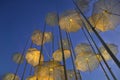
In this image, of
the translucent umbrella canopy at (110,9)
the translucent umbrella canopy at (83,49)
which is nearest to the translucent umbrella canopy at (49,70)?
the translucent umbrella canopy at (83,49)

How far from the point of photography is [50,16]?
704 cm

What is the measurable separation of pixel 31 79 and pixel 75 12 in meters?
2.38

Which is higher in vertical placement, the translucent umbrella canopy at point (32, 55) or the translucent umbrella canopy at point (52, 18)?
the translucent umbrella canopy at point (52, 18)

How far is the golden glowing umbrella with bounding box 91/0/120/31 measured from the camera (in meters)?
5.50

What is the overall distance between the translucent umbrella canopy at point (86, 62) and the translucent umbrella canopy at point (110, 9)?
1.45 metres

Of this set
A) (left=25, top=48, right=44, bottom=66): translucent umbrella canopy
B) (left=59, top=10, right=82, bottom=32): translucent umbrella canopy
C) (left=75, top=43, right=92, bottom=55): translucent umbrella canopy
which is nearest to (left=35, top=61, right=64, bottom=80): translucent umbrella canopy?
(left=75, top=43, right=92, bottom=55): translucent umbrella canopy

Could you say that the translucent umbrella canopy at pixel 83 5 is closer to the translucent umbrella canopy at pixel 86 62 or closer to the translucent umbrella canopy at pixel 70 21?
the translucent umbrella canopy at pixel 70 21

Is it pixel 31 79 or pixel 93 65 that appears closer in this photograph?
pixel 31 79

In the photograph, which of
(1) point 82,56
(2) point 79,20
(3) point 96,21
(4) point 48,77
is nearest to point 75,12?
(2) point 79,20

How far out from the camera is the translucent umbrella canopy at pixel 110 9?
5.59 m

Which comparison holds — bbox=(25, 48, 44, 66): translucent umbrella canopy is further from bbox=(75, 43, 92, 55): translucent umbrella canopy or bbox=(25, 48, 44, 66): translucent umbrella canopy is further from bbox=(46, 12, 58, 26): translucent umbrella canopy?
bbox=(75, 43, 92, 55): translucent umbrella canopy

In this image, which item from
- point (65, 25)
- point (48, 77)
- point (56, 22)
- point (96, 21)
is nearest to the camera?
point (96, 21)

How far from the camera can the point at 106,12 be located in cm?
549

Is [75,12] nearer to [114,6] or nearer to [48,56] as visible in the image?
[114,6]
